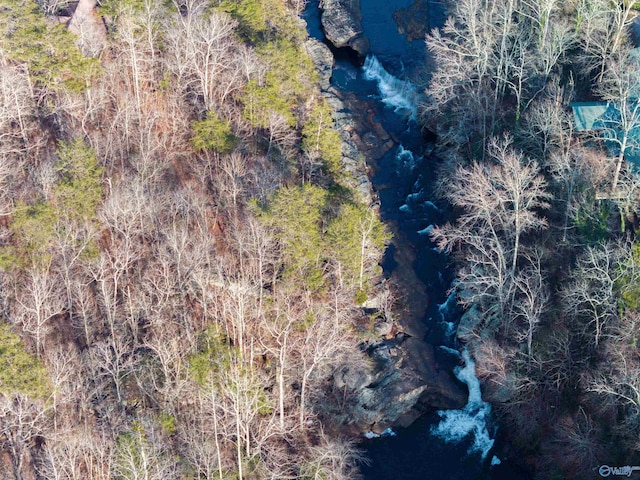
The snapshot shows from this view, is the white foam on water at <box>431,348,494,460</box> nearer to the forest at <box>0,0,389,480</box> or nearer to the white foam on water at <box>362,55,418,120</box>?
the forest at <box>0,0,389,480</box>

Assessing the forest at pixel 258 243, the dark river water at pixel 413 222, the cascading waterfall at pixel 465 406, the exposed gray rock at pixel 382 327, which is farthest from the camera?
the exposed gray rock at pixel 382 327

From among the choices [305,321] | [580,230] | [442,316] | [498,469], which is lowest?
[498,469]

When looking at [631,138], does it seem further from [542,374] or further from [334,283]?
[334,283]

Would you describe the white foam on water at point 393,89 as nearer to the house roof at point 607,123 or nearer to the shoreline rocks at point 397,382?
the shoreline rocks at point 397,382

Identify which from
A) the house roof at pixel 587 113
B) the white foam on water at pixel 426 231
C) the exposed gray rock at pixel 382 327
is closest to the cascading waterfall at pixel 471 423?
the exposed gray rock at pixel 382 327

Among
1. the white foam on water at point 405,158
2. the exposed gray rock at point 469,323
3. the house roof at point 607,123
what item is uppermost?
the house roof at point 607,123

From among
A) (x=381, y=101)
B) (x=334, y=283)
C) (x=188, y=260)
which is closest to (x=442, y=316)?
(x=334, y=283)

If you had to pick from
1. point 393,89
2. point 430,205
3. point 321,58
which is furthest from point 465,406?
point 321,58
